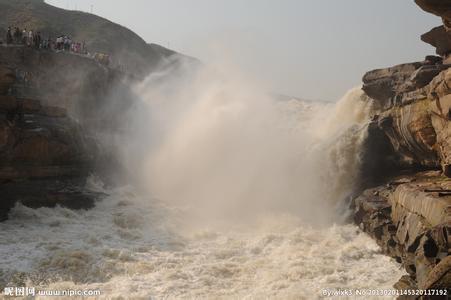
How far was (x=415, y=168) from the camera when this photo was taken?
17.8 meters

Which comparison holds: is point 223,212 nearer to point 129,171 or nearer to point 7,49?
point 129,171

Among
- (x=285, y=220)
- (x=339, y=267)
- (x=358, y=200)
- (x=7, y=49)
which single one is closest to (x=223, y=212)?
(x=285, y=220)

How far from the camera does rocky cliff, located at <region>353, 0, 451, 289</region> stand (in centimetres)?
986

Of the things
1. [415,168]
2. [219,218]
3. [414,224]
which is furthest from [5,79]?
[415,168]

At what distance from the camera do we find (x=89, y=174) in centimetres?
2097

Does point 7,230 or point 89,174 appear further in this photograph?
point 89,174

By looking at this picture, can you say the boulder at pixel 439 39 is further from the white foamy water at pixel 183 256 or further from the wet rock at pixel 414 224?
the white foamy water at pixel 183 256

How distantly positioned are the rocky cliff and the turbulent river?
0.77 m

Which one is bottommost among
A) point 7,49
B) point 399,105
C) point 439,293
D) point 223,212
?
point 223,212

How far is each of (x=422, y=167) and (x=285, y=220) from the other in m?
5.47

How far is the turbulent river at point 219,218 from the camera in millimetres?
11547

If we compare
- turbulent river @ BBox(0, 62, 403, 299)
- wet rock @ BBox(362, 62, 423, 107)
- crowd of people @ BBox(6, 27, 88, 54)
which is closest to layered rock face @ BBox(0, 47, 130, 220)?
turbulent river @ BBox(0, 62, 403, 299)

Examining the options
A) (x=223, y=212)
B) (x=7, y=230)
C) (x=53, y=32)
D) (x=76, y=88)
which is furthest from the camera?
(x=53, y=32)

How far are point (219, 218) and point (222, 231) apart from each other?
1949 mm
